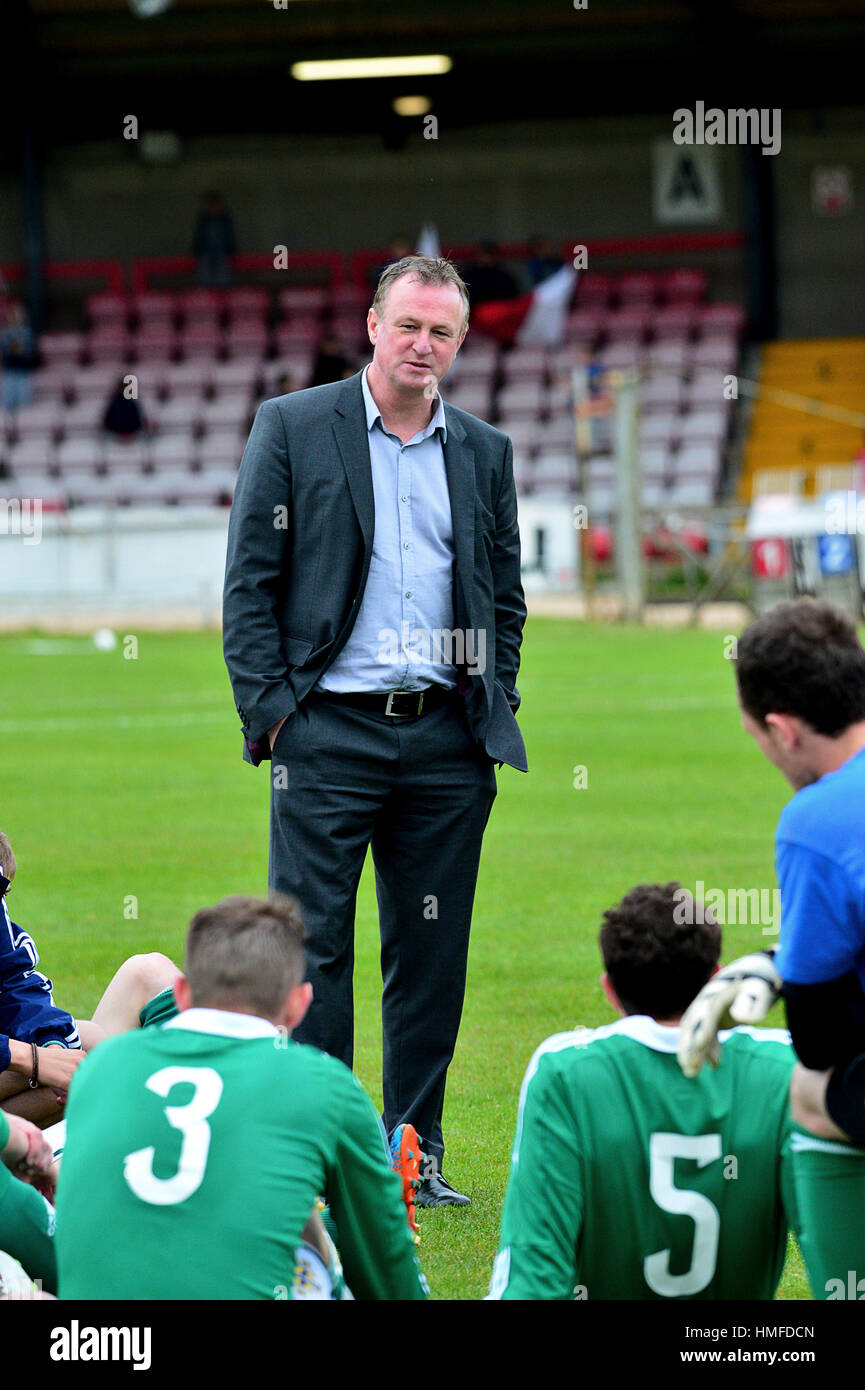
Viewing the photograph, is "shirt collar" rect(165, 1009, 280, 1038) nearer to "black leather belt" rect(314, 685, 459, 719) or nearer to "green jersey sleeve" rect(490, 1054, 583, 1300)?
"green jersey sleeve" rect(490, 1054, 583, 1300)

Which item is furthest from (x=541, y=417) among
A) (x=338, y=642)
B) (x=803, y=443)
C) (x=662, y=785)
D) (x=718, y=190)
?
(x=338, y=642)

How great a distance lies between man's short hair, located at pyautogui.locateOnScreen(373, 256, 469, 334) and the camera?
15.4ft

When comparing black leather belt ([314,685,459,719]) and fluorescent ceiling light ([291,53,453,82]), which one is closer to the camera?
black leather belt ([314,685,459,719])

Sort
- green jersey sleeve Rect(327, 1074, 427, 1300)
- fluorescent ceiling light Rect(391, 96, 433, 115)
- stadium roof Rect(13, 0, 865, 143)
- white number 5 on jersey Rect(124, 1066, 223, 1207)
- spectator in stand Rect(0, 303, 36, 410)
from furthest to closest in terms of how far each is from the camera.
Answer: fluorescent ceiling light Rect(391, 96, 433, 115), spectator in stand Rect(0, 303, 36, 410), stadium roof Rect(13, 0, 865, 143), green jersey sleeve Rect(327, 1074, 427, 1300), white number 5 on jersey Rect(124, 1066, 223, 1207)

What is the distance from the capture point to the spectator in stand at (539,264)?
35281 millimetres

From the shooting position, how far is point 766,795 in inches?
479

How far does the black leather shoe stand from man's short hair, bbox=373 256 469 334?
227 cm

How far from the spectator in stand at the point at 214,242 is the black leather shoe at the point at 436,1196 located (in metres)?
33.3

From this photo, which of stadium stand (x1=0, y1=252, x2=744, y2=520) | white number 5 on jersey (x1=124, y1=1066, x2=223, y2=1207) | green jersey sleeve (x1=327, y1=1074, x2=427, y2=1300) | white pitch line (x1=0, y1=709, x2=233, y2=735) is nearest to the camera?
white number 5 on jersey (x1=124, y1=1066, x2=223, y2=1207)

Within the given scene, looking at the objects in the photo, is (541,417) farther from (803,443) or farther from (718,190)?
(718,190)

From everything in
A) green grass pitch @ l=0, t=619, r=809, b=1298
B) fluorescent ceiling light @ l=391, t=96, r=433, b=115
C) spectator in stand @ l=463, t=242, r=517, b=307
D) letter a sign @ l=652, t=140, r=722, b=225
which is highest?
fluorescent ceiling light @ l=391, t=96, r=433, b=115

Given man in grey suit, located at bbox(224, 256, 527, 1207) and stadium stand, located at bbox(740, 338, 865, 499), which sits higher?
stadium stand, located at bbox(740, 338, 865, 499)

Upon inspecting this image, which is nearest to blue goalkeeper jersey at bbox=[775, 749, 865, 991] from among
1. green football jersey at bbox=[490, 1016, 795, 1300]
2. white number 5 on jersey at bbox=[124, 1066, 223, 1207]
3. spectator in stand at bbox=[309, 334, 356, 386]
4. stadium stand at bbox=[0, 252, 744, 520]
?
green football jersey at bbox=[490, 1016, 795, 1300]

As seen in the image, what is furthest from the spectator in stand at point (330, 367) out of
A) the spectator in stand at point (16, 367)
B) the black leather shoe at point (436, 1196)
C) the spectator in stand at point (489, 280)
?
the black leather shoe at point (436, 1196)
